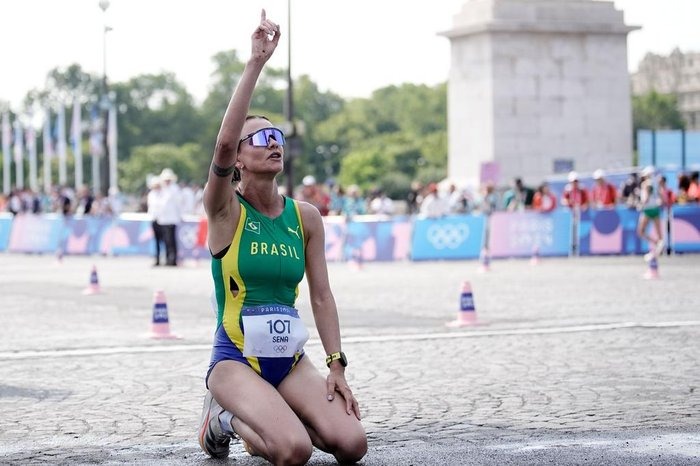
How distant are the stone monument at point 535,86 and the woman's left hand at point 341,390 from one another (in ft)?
111

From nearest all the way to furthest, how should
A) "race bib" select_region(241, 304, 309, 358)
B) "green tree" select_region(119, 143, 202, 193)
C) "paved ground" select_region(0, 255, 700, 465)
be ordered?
"race bib" select_region(241, 304, 309, 358)
"paved ground" select_region(0, 255, 700, 465)
"green tree" select_region(119, 143, 202, 193)

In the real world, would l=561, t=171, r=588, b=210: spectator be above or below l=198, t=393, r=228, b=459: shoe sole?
above

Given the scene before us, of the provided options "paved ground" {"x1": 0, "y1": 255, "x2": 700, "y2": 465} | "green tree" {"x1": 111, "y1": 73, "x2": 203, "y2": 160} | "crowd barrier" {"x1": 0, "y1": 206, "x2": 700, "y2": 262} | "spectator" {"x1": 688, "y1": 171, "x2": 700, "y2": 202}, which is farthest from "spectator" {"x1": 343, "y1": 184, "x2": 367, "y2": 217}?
"green tree" {"x1": 111, "y1": 73, "x2": 203, "y2": 160}

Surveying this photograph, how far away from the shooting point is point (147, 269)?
27.0 metres

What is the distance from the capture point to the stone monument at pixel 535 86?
4000 centimetres

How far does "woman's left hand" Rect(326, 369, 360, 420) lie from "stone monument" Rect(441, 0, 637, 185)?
3369 centimetres

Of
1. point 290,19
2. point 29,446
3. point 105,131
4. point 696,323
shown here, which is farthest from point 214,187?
point 105,131

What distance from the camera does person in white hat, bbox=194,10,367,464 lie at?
6.14 metres

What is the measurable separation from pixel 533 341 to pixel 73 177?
132 meters

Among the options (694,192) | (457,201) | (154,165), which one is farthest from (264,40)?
(154,165)

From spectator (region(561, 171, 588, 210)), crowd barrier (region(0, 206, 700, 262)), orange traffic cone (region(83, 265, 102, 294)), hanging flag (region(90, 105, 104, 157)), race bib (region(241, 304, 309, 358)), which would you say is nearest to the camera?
race bib (region(241, 304, 309, 358))

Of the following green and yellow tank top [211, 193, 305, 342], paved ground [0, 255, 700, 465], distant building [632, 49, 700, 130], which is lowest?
paved ground [0, 255, 700, 465]

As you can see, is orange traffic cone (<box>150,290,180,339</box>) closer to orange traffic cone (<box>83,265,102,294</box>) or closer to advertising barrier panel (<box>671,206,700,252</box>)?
orange traffic cone (<box>83,265,102,294</box>)

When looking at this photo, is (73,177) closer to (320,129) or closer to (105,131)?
(320,129)
